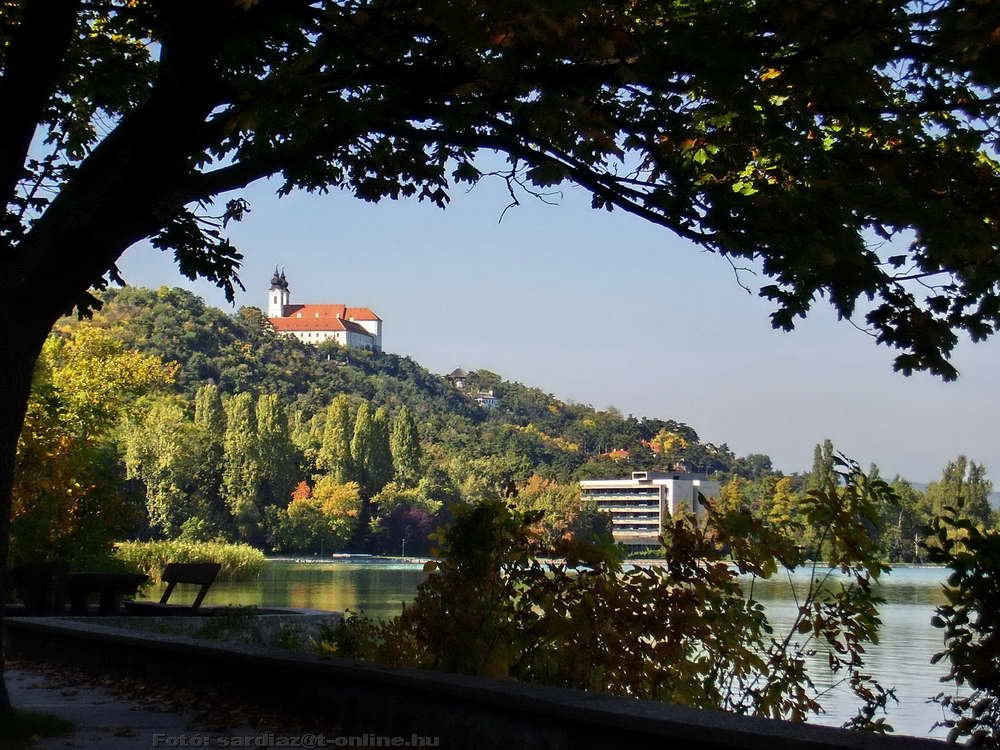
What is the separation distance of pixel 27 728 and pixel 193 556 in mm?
37530

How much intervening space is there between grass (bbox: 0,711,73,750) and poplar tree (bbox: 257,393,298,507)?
291 ft

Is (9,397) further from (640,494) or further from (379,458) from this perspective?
(640,494)

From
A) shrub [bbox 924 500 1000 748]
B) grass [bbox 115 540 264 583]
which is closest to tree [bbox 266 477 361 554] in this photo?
grass [bbox 115 540 264 583]

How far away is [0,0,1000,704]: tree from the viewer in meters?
5.56

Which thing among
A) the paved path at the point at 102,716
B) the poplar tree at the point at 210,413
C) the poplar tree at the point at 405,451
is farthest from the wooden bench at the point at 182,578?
the poplar tree at the point at 405,451

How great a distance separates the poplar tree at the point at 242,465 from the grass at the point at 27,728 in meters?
84.6

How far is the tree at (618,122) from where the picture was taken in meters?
5.56

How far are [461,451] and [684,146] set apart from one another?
461 ft

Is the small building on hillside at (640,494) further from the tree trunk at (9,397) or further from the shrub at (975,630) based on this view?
the shrub at (975,630)

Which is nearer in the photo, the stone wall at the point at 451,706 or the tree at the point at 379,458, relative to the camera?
the stone wall at the point at 451,706

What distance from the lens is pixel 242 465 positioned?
304ft

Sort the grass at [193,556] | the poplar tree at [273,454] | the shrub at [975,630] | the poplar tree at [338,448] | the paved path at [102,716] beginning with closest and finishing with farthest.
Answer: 1. the shrub at [975,630]
2. the paved path at [102,716]
3. the grass at [193,556]
4. the poplar tree at [273,454]
5. the poplar tree at [338,448]

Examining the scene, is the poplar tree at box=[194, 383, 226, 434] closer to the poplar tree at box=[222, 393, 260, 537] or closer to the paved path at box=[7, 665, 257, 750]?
the poplar tree at box=[222, 393, 260, 537]

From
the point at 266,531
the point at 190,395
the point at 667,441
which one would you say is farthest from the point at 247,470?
the point at 667,441
